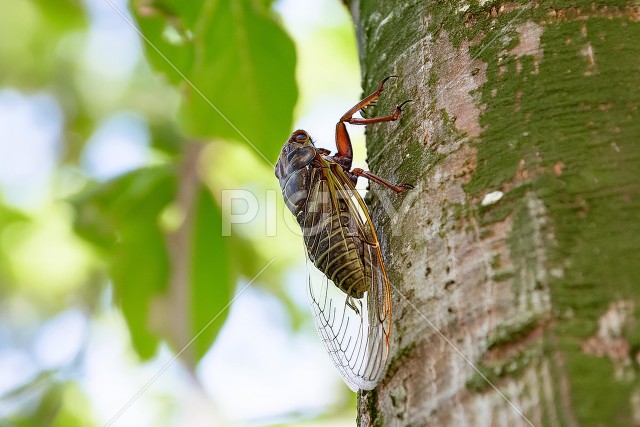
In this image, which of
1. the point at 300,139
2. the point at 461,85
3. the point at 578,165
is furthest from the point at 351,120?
the point at 578,165

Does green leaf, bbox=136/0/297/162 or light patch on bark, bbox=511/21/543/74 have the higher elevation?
green leaf, bbox=136/0/297/162

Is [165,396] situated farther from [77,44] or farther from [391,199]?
[391,199]

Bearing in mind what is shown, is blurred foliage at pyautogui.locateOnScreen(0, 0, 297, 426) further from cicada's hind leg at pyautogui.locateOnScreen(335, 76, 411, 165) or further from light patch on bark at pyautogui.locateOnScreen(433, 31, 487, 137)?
light patch on bark at pyautogui.locateOnScreen(433, 31, 487, 137)

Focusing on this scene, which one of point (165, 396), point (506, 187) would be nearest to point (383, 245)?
point (506, 187)

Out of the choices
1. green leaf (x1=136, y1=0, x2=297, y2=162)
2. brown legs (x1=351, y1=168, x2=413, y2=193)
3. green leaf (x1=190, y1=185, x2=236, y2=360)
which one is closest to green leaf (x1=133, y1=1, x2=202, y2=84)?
green leaf (x1=136, y1=0, x2=297, y2=162)

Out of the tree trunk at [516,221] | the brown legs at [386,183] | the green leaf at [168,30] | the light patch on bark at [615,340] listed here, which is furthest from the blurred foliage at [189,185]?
the light patch on bark at [615,340]

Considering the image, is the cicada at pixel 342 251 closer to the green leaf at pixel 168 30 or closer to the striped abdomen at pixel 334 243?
the striped abdomen at pixel 334 243
